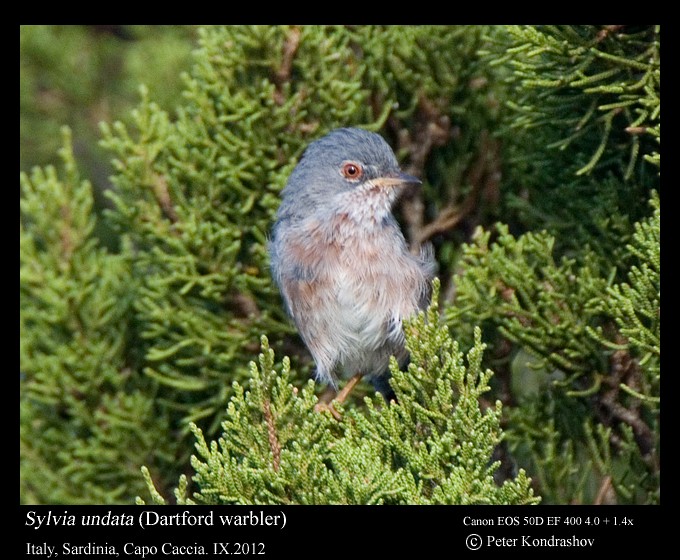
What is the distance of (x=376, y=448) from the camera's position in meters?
3.78

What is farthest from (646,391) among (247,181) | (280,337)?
(247,181)

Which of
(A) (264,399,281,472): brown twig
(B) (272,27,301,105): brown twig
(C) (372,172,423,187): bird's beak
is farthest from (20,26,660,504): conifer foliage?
(A) (264,399,281,472): brown twig

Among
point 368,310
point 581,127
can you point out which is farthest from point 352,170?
point 581,127

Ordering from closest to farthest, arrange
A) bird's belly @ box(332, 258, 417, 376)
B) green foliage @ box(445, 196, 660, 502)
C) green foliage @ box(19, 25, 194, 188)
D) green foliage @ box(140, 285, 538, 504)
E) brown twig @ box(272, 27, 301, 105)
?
green foliage @ box(140, 285, 538, 504) → green foliage @ box(445, 196, 660, 502) → bird's belly @ box(332, 258, 417, 376) → brown twig @ box(272, 27, 301, 105) → green foliage @ box(19, 25, 194, 188)

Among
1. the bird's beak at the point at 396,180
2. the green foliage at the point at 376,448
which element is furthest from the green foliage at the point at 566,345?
the green foliage at the point at 376,448

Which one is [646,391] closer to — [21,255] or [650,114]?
[650,114]

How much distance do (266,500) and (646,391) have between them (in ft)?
6.46

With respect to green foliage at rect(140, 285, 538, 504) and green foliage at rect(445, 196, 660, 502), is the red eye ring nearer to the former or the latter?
green foliage at rect(445, 196, 660, 502)

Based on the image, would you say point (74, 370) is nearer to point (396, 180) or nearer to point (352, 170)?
point (352, 170)

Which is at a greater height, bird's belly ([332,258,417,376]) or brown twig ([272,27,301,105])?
brown twig ([272,27,301,105])

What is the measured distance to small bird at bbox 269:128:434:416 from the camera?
496 centimetres

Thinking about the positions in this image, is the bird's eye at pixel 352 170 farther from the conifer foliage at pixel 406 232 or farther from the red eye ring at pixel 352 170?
the conifer foliage at pixel 406 232

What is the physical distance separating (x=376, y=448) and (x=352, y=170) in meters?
1.91

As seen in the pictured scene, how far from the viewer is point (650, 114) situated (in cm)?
428
